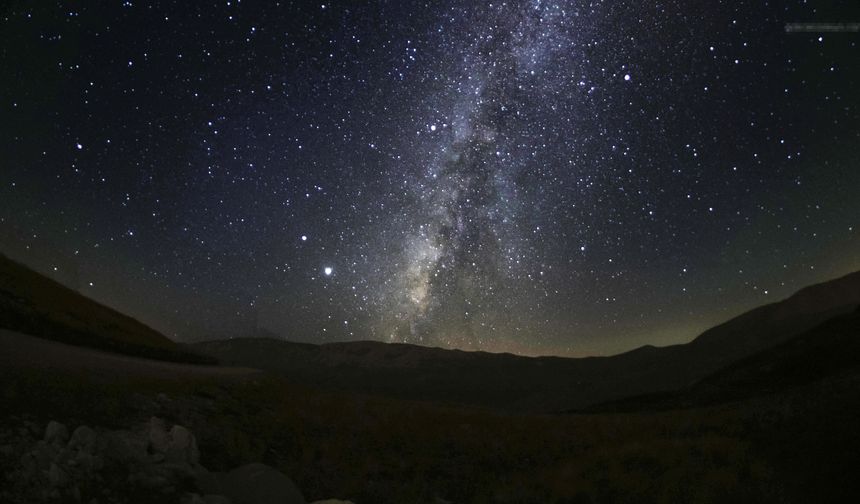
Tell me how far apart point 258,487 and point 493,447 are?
25.5ft

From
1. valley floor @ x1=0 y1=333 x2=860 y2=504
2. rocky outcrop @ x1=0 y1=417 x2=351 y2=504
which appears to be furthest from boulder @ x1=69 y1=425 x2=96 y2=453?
valley floor @ x1=0 y1=333 x2=860 y2=504

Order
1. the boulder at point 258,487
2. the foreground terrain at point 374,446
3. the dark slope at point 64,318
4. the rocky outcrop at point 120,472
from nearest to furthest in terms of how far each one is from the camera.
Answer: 1. the rocky outcrop at point 120,472
2. the foreground terrain at point 374,446
3. the boulder at point 258,487
4. the dark slope at point 64,318

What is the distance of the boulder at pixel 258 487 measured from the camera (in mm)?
6719

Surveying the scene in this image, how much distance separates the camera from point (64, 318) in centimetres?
1989

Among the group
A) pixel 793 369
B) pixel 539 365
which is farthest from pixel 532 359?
pixel 793 369

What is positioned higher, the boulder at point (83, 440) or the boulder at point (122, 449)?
the boulder at point (83, 440)

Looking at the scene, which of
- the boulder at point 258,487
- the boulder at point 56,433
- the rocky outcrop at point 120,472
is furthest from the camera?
the boulder at point 258,487

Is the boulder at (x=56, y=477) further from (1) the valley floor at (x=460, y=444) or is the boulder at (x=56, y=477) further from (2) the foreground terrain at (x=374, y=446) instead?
(1) the valley floor at (x=460, y=444)

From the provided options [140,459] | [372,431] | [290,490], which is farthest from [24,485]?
[372,431]

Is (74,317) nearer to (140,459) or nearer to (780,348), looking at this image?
(140,459)

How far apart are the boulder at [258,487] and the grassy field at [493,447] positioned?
5.59 feet

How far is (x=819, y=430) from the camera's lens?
953 cm

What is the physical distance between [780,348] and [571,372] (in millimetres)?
42010

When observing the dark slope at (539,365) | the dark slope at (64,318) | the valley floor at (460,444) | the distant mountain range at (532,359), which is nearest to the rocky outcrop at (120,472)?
the valley floor at (460,444)
